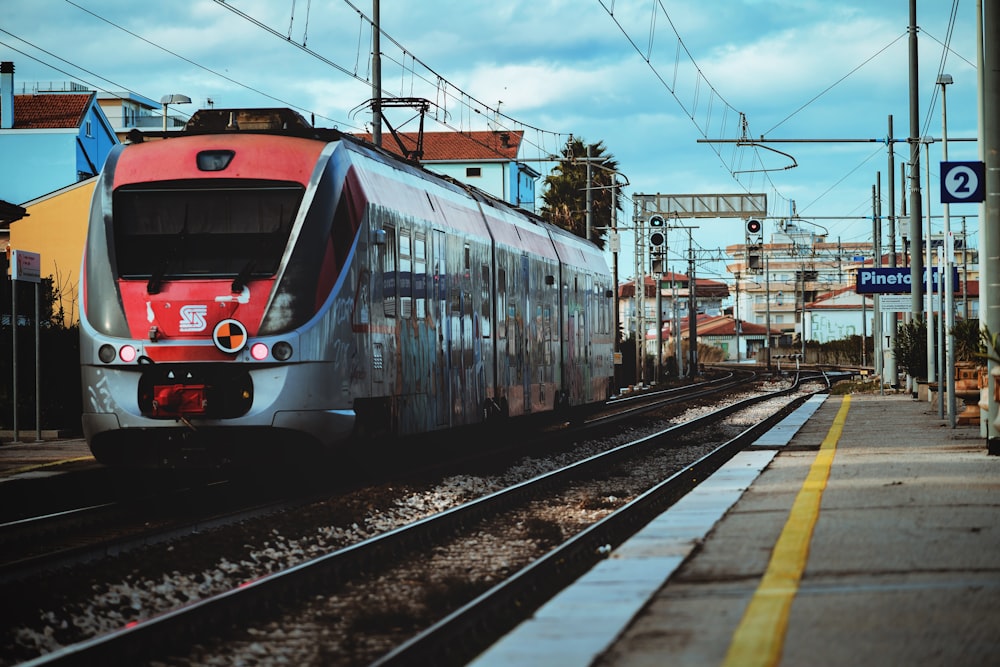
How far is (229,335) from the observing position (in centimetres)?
1197

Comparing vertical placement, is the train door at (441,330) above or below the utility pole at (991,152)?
below

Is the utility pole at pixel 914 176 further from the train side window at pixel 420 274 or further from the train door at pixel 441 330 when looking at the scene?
the train side window at pixel 420 274

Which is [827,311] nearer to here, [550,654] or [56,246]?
[56,246]

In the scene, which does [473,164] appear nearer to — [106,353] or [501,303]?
[501,303]

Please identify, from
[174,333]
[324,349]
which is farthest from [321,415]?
[174,333]

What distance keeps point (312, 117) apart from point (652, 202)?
136 feet

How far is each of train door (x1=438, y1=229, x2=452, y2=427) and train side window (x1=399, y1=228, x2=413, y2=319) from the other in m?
0.78

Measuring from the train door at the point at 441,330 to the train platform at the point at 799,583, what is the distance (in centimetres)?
439

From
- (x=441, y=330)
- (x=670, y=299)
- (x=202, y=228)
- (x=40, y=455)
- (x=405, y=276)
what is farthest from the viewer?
(x=670, y=299)

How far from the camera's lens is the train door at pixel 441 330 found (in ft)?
51.0

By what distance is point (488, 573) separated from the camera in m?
8.86

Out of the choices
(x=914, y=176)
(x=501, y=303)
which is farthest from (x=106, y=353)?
(x=914, y=176)

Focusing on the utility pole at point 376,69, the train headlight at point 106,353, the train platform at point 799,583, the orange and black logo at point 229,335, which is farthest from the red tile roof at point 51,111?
the train platform at point 799,583

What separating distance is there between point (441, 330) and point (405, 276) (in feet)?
4.90
